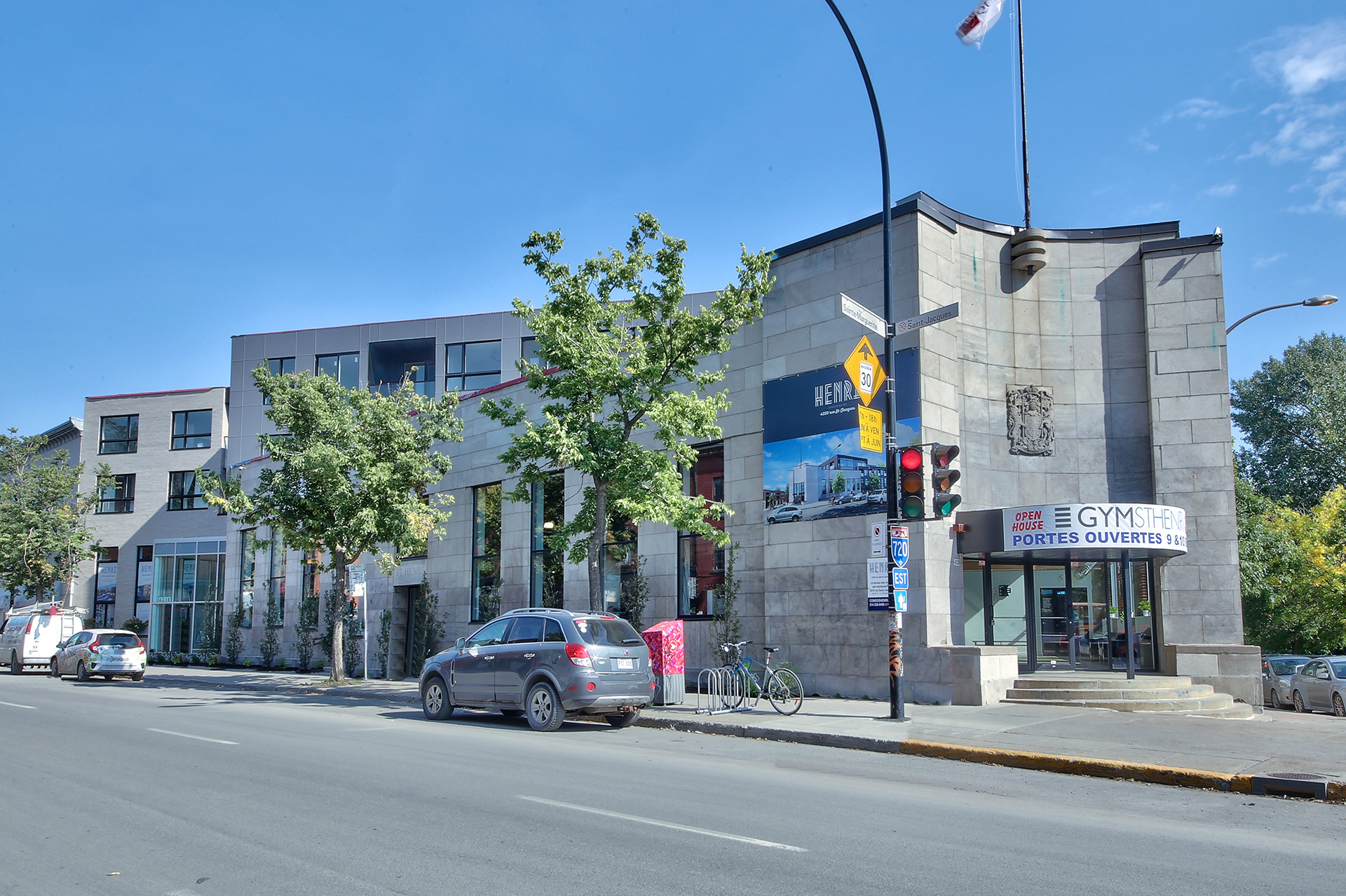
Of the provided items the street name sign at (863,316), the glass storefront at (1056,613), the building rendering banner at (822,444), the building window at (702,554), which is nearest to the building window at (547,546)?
the building window at (702,554)

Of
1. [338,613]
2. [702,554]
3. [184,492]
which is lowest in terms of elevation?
[338,613]

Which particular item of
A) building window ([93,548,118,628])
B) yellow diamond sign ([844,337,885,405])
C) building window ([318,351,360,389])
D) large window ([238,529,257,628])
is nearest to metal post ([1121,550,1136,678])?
yellow diamond sign ([844,337,885,405])

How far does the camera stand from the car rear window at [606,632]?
15047 mm

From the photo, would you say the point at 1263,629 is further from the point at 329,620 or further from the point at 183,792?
the point at 183,792

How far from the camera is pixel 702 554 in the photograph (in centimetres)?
2245

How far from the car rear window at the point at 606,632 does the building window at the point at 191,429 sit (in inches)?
1601

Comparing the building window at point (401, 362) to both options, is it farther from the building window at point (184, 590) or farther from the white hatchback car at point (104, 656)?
the white hatchback car at point (104, 656)

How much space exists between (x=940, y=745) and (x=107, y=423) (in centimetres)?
5085

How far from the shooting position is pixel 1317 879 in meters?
6.46

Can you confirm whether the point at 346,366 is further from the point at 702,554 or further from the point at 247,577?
the point at 702,554

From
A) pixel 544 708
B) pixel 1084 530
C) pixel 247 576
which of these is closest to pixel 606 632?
pixel 544 708

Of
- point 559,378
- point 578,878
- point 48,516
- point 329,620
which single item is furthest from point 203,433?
point 578,878

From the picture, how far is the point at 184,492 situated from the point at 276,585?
54.7 feet

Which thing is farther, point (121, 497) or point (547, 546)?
point (121, 497)
